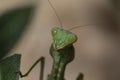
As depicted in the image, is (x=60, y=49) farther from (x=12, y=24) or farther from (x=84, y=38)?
(x=84, y=38)

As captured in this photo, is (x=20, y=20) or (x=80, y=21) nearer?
(x=20, y=20)

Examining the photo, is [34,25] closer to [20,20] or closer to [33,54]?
[33,54]

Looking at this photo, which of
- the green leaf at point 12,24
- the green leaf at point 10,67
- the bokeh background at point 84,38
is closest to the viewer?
the green leaf at point 10,67

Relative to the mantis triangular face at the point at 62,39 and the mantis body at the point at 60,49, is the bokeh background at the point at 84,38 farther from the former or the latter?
the mantis triangular face at the point at 62,39

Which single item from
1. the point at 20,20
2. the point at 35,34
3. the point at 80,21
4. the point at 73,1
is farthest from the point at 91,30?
the point at 20,20

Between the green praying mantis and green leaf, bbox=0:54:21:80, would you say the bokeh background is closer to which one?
the green praying mantis

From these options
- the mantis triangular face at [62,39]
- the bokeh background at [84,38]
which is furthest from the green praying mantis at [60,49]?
the bokeh background at [84,38]
